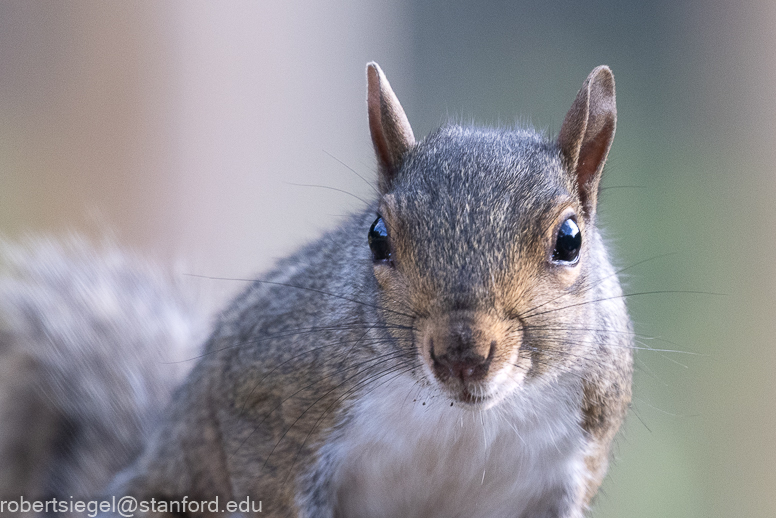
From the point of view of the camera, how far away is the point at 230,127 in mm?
2693

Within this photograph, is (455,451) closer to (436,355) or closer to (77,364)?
(436,355)

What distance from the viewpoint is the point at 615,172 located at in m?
1.91

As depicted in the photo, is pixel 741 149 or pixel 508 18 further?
pixel 508 18

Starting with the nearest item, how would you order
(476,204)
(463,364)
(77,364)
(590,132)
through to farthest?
(463,364) → (476,204) → (590,132) → (77,364)

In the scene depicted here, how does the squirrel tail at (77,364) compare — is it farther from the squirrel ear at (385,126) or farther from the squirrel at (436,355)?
the squirrel ear at (385,126)

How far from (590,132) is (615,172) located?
0.79 meters

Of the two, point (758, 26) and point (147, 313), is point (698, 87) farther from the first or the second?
point (147, 313)

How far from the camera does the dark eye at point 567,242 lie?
105 cm

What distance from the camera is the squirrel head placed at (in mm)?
949

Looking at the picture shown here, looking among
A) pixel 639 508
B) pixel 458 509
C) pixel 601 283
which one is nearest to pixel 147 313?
pixel 458 509

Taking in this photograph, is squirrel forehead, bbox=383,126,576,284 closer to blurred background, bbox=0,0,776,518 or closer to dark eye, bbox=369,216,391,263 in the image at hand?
dark eye, bbox=369,216,391,263

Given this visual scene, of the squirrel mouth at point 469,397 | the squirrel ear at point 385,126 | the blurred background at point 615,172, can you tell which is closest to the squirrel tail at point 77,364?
the blurred background at point 615,172

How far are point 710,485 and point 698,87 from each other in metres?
1.11

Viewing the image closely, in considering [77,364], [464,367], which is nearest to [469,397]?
[464,367]
